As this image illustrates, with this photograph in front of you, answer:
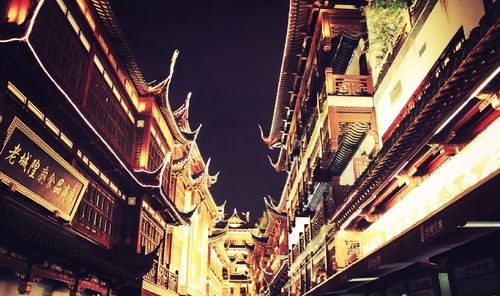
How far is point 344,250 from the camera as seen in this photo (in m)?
15.8

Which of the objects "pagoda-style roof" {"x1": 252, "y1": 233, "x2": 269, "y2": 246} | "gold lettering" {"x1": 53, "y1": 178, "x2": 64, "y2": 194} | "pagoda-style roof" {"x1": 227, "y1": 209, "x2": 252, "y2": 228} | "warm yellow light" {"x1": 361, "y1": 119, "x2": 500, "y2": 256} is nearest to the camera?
"warm yellow light" {"x1": 361, "y1": 119, "x2": 500, "y2": 256}

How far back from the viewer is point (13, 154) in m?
8.91

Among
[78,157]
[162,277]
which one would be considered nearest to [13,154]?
[78,157]

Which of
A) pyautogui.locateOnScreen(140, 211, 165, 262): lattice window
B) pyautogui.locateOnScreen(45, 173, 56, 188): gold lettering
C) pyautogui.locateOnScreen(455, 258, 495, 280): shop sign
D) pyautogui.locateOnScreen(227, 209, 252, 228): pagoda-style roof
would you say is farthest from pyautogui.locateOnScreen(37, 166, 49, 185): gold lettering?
pyautogui.locateOnScreen(227, 209, 252, 228): pagoda-style roof

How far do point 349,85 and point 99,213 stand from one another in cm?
1036

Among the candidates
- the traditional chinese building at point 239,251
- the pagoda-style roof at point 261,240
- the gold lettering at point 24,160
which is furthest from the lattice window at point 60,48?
the traditional chinese building at point 239,251

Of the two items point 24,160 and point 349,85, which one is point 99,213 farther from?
point 349,85

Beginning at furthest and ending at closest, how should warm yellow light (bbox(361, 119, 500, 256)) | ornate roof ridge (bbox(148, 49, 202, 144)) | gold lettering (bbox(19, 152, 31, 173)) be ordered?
ornate roof ridge (bbox(148, 49, 202, 144)) → gold lettering (bbox(19, 152, 31, 173)) → warm yellow light (bbox(361, 119, 500, 256))

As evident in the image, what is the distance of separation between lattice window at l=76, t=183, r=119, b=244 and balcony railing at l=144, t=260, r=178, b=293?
2539mm

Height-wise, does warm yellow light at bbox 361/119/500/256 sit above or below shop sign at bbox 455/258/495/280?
above

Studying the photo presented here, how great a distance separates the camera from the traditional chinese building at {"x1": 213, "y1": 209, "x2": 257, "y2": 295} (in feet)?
216

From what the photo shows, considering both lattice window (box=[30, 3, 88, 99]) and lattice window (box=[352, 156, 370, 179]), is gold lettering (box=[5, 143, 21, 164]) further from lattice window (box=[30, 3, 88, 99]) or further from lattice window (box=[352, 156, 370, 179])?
lattice window (box=[352, 156, 370, 179])

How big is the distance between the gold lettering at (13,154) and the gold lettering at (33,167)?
2.00 ft

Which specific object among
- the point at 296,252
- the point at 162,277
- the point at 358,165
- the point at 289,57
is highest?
the point at 289,57
